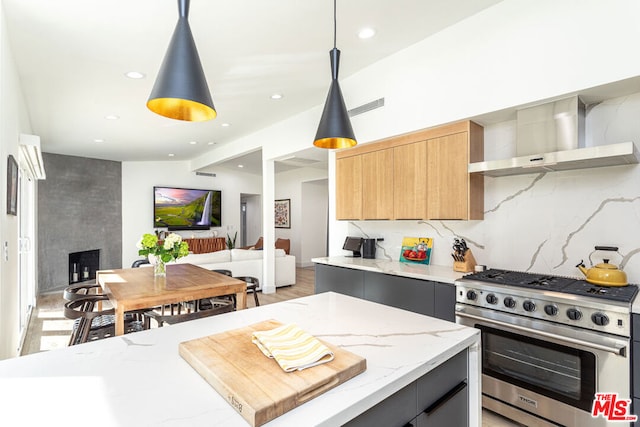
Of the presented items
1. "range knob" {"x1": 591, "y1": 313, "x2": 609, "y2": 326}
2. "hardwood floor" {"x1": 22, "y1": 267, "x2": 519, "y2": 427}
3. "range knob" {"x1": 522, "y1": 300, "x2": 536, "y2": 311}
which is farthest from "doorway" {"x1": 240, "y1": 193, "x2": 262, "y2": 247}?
"range knob" {"x1": 591, "y1": 313, "x2": 609, "y2": 326}

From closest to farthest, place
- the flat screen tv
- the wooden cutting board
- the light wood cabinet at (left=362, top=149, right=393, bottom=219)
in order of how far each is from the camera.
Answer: the wooden cutting board < the light wood cabinet at (left=362, top=149, right=393, bottom=219) < the flat screen tv

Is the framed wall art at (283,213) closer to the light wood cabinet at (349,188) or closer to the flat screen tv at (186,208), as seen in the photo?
the flat screen tv at (186,208)

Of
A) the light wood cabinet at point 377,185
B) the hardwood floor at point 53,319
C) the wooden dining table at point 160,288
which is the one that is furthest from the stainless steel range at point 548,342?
Answer: the hardwood floor at point 53,319

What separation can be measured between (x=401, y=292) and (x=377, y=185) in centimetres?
113

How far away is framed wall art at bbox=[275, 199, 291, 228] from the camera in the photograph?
959 centimetres

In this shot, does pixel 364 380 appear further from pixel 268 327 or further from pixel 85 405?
pixel 85 405

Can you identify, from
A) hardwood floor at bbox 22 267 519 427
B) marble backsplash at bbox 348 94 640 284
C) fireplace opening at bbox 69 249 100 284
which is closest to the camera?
marble backsplash at bbox 348 94 640 284

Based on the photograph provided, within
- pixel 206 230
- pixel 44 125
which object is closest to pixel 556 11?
pixel 44 125

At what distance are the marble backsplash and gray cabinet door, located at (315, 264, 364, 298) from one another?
2.63 ft

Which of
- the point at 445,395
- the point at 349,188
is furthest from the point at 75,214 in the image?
the point at 445,395

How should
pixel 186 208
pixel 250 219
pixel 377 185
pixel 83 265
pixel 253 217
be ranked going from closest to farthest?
pixel 377 185 < pixel 83 265 < pixel 186 208 < pixel 253 217 < pixel 250 219

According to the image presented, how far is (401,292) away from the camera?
9.22 ft

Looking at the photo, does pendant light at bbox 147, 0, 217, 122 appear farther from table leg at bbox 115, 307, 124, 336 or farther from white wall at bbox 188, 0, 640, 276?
white wall at bbox 188, 0, 640, 276

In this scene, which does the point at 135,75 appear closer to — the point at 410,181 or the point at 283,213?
the point at 410,181
